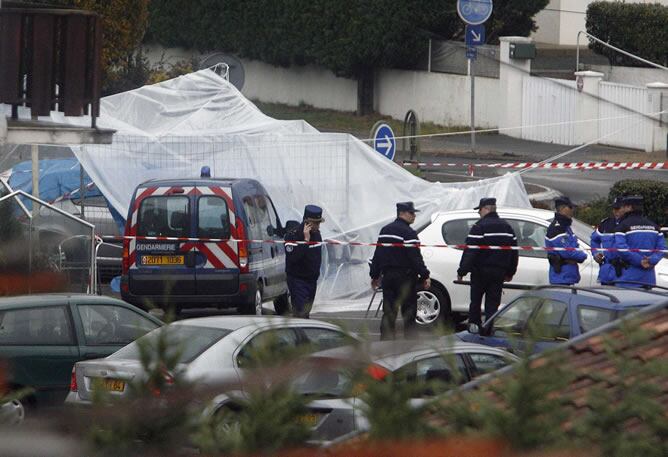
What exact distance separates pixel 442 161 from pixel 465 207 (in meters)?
13.5

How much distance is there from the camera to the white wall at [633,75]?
3364 cm

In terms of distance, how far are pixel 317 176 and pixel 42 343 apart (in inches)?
278

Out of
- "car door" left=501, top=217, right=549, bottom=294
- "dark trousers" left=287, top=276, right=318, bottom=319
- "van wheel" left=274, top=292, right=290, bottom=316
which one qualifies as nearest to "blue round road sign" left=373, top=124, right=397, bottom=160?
"van wheel" left=274, top=292, right=290, bottom=316

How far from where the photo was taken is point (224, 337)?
9477 millimetres

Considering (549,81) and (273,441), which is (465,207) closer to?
(273,441)

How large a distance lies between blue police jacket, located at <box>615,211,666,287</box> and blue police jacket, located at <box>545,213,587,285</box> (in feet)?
1.71

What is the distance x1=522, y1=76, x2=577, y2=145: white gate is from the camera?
3347 centimetres

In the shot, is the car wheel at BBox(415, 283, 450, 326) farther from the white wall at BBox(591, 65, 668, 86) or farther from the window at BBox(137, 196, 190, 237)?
the white wall at BBox(591, 65, 668, 86)

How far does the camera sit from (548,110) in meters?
34.6

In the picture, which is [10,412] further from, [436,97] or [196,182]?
[436,97]

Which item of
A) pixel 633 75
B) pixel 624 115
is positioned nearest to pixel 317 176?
pixel 624 115

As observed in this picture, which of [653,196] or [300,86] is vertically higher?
[300,86]

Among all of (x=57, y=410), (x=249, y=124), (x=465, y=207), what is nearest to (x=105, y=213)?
(x=249, y=124)

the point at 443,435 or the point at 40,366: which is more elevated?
the point at 443,435
